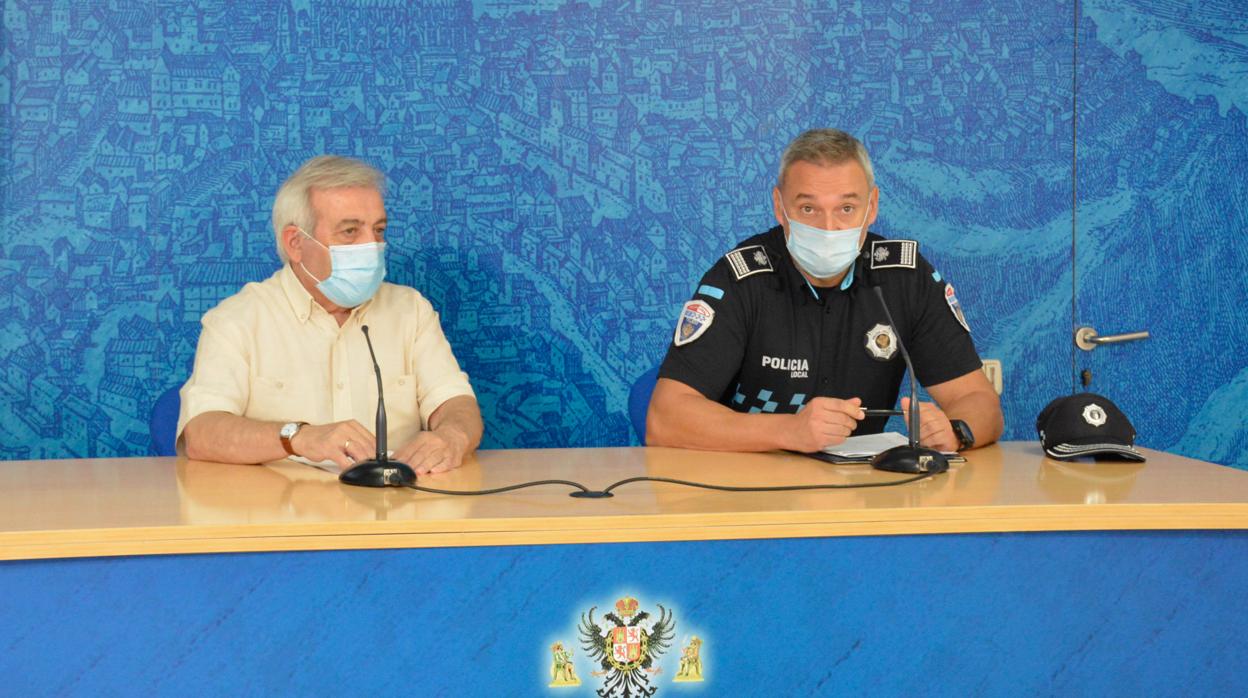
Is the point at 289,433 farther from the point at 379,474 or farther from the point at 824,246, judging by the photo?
the point at 824,246

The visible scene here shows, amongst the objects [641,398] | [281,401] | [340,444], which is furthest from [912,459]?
[281,401]

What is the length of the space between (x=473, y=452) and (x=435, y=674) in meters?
0.82

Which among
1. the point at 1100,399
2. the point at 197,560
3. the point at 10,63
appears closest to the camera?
the point at 197,560

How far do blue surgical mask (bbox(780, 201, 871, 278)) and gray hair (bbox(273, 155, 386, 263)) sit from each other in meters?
0.89

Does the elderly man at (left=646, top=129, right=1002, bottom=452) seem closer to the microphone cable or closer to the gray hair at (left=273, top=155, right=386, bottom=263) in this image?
the microphone cable

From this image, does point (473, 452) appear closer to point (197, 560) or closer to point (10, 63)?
point (197, 560)

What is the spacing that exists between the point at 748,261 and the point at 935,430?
23.3 inches

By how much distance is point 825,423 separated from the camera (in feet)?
7.47

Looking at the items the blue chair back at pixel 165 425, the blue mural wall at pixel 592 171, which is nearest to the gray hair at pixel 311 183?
the blue chair back at pixel 165 425

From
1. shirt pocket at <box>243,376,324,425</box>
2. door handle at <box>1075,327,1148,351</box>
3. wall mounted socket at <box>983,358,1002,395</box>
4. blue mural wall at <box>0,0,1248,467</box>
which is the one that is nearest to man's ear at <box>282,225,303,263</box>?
shirt pocket at <box>243,376,324,425</box>

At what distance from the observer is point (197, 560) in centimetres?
164

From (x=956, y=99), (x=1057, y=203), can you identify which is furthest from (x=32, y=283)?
(x=1057, y=203)

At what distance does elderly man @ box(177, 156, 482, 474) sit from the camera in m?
2.55

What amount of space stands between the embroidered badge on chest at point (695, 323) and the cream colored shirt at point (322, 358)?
47 cm
